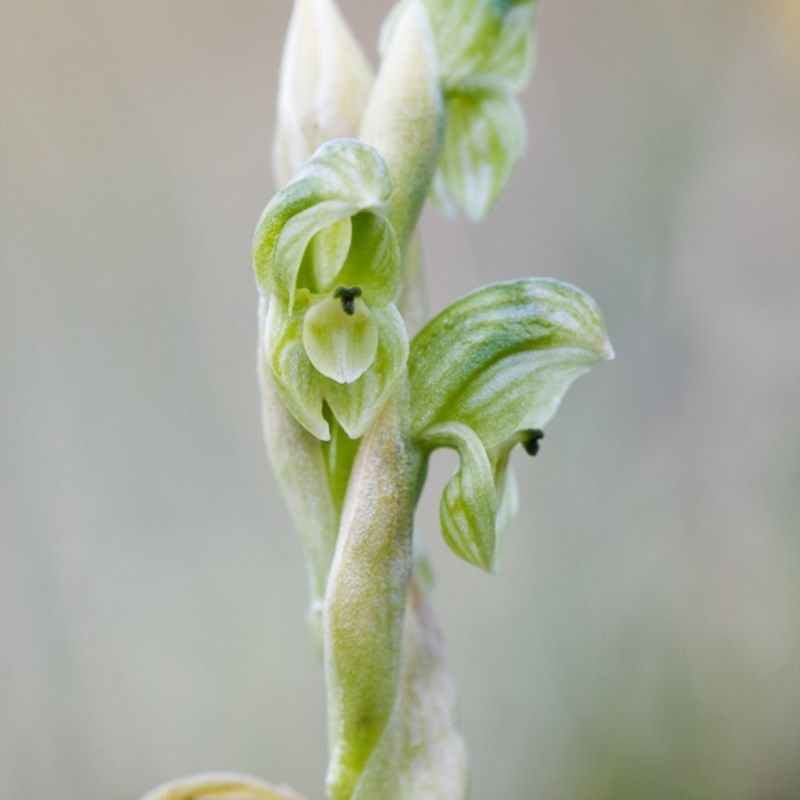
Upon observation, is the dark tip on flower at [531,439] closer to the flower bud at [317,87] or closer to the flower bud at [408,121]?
the flower bud at [408,121]

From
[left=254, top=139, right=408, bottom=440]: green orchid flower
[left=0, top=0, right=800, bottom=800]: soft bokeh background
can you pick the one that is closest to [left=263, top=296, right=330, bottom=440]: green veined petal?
[left=254, top=139, right=408, bottom=440]: green orchid flower

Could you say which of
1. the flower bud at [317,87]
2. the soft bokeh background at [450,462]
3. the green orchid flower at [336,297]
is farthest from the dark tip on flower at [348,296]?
the soft bokeh background at [450,462]

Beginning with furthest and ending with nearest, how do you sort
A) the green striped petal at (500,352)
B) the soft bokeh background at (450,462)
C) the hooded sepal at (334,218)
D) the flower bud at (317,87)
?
the soft bokeh background at (450,462) < the flower bud at (317,87) < the green striped petal at (500,352) < the hooded sepal at (334,218)

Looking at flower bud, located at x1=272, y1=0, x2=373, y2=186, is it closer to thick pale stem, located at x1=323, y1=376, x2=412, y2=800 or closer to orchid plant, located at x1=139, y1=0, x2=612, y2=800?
orchid plant, located at x1=139, y1=0, x2=612, y2=800

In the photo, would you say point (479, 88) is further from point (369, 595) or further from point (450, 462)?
point (450, 462)

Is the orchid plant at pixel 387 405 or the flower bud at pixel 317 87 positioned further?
the flower bud at pixel 317 87

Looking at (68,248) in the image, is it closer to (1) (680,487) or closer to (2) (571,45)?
(2) (571,45)

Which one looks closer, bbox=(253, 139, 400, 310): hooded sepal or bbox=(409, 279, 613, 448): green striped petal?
bbox=(253, 139, 400, 310): hooded sepal

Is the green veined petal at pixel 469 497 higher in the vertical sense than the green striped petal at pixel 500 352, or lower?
lower
